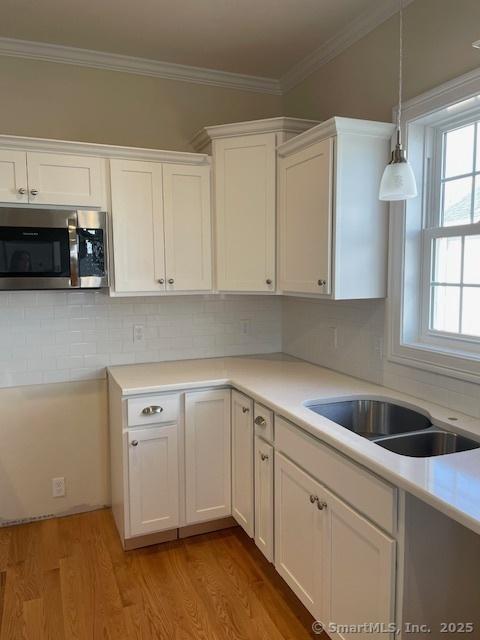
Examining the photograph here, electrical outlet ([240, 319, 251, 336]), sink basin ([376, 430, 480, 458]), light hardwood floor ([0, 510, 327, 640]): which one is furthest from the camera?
electrical outlet ([240, 319, 251, 336])

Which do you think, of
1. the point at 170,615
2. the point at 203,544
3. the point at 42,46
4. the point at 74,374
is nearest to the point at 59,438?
the point at 74,374

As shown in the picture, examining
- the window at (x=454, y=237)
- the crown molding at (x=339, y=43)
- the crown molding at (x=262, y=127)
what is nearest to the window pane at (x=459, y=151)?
the window at (x=454, y=237)

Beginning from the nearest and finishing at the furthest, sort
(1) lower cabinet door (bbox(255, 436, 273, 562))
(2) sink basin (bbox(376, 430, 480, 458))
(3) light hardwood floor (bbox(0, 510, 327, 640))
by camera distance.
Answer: (2) sink basin (bbox(376, 430, 480, 458)), (3) light hardwood floor (bbox(0, 510, 327, 640)), (1) lower cabinet door (bbox(255, 436, 273, 562))

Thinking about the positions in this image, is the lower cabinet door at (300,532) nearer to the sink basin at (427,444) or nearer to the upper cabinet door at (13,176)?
the sink basin at (427,444)

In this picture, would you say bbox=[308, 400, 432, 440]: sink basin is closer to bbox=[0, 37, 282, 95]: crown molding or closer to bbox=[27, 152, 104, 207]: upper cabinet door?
bbox=[27, 152, 104, 207]: upper cabinet door

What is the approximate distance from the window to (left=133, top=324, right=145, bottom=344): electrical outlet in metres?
1.71

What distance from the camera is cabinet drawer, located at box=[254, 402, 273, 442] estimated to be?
2.24 metres

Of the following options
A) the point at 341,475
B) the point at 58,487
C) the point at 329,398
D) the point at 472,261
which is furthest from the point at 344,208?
the point at 58,487

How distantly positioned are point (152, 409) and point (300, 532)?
969mm

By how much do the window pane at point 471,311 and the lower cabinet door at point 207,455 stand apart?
4.11ft

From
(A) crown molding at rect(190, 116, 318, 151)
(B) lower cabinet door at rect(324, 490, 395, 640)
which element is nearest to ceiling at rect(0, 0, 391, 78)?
(A) crown molding at rect(190, 116, 318, 151)

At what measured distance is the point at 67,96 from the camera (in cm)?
284

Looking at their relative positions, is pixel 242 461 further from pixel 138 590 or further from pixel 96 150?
pixel 96 150

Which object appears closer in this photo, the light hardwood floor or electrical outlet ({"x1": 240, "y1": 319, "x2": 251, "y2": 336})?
the light hardwood floor
